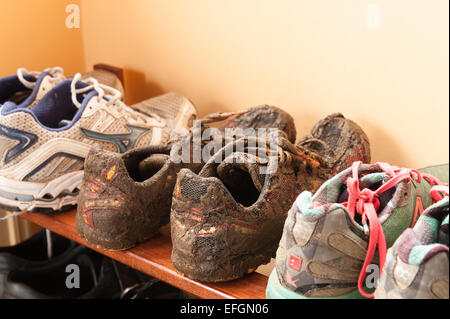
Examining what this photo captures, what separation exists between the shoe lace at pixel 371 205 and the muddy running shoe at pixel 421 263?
2.2 inches

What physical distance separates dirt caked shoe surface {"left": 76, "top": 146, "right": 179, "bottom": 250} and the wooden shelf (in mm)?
22

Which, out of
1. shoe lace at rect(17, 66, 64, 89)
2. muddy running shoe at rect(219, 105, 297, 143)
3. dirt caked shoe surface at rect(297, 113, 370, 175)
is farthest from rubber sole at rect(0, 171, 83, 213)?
dirt caked shoe surface at rect(297, 113, 370, 175)

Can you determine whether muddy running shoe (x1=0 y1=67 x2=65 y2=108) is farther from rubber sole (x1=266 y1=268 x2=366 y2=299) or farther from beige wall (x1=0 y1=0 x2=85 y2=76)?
rubber sole (x1=266 y1=268 x2=366 y2=299)

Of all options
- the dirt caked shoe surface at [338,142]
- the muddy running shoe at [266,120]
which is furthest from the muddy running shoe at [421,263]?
the muddy running shoe at [266,120]

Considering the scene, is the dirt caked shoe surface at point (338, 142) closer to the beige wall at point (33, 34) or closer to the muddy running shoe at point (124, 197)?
the muddy running shoe at point (124, 197)

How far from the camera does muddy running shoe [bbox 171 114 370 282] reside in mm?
738

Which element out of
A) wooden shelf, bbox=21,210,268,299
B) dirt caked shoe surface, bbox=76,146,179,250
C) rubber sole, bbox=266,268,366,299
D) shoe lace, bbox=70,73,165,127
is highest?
shoe lace, bbox=70,73,165,127

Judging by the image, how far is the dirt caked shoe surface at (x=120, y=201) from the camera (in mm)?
837

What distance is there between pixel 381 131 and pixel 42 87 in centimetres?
74

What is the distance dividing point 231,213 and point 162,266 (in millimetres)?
191

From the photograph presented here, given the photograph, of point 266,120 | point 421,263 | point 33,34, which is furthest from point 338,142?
point 33,34
